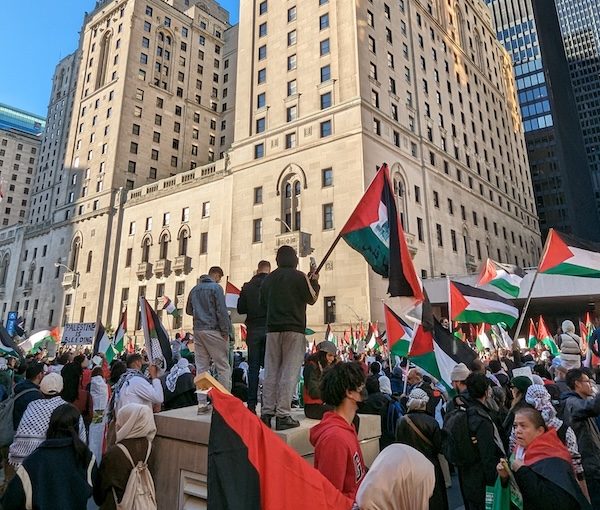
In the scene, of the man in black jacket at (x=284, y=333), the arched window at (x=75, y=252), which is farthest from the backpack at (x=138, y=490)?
the arched window at (x=75, y=252)

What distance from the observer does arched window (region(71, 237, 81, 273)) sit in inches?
2106

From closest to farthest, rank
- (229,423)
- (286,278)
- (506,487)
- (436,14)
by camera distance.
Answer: (229,423) < (506,487) < (286,278) < (436,14)

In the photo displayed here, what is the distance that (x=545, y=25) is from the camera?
319 ft

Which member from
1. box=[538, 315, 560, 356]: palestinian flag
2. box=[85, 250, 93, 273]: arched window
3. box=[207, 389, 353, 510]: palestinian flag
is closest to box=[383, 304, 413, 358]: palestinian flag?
box=[207, 389, 353, 510]: palestinian flag

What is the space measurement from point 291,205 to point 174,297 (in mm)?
15532

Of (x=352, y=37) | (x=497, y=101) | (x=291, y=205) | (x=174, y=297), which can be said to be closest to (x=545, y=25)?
(x=497, y=101)

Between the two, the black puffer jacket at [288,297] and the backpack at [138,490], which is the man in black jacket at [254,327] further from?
the backpack at [138,490]

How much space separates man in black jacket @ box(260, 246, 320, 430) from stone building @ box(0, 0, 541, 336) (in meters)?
25.7

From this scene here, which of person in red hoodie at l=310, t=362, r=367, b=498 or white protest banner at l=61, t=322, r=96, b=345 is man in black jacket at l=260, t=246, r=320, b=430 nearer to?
person in red hoodie at l=310, t=362, r=367, b=498

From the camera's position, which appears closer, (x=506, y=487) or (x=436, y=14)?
(x=506, y=487)

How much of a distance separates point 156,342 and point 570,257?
9.41m

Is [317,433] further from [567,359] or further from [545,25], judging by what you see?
[545,25]

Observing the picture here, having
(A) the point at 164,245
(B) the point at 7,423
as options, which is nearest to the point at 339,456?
(B) the point at 7,423

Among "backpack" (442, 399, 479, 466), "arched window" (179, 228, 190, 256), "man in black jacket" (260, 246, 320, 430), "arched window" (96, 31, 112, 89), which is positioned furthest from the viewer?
→ "arched window" (96, 31, 112, 89)
